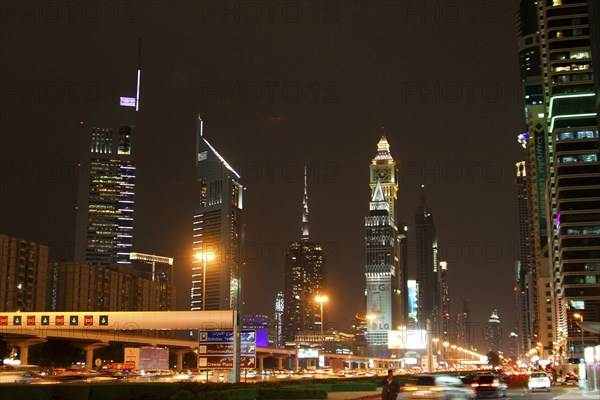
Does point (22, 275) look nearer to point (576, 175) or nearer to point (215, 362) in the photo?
point (576, 175)

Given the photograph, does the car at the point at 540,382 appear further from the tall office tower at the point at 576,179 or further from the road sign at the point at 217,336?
the tall office tower at the point at 576,179

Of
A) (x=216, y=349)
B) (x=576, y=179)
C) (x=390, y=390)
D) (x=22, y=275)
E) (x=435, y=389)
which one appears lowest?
(x=435, y=389)

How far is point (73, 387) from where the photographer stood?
39.5 m

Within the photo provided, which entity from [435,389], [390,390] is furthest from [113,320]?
[390,390]

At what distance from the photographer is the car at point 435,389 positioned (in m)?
32.1

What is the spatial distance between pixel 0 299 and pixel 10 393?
443 feet

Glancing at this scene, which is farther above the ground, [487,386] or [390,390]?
[390,390]

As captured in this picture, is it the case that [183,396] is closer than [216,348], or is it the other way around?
[183,396]

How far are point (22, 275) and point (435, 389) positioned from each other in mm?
156339

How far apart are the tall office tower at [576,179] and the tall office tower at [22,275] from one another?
11595 cm

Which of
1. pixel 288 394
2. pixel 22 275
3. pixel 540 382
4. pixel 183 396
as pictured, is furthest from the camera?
pixel 22 275

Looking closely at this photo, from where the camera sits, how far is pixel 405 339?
491ft

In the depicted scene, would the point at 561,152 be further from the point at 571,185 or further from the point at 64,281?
the point at 64,281

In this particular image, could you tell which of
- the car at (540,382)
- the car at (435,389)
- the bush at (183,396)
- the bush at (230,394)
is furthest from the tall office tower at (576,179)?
the bush at (183,396)
